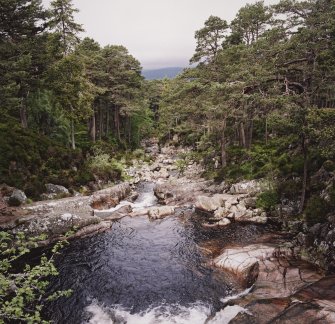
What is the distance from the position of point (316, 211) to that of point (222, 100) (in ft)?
43.7

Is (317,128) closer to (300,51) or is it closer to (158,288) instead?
(300,51)

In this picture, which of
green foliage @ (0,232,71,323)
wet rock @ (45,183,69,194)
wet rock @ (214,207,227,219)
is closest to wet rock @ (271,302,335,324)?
green foliage @ (0,232,71,323)

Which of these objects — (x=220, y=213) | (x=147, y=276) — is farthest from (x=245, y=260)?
(x=220, y=213)

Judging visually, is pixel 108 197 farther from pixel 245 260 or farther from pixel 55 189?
pixel 245 260

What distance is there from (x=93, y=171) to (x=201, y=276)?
1939 centimetres

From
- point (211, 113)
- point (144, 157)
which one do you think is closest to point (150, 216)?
point (211, 113)

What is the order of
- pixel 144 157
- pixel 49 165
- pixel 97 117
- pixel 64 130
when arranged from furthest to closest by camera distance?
pixel 97 117 < pixel 144 157 < pixel 64 130 < pixel 49 165

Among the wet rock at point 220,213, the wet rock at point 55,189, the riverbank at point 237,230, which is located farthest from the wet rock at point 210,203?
the wet rock at point 55,189

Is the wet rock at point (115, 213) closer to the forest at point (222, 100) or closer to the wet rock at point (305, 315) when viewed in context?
the forest at point (222, 100)

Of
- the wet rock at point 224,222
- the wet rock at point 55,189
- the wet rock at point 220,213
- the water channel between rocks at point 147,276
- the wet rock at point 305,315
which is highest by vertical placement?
the wet rock at point 55,189

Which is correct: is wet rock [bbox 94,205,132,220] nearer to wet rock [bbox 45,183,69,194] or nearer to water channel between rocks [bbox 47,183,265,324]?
water channel between rocks [bbox 47,183,265,324]

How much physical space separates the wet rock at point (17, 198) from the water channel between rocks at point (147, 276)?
5.33 meters

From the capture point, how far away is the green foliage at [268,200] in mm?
22523

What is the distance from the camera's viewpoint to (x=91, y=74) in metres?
43.4
